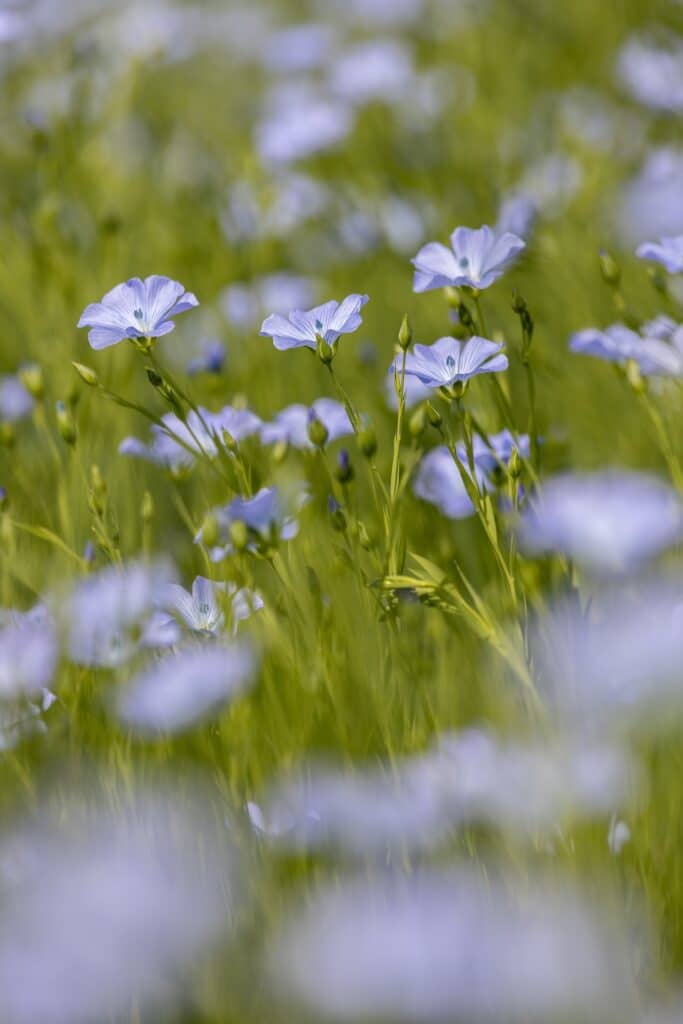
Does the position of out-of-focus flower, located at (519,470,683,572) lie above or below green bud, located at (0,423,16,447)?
above

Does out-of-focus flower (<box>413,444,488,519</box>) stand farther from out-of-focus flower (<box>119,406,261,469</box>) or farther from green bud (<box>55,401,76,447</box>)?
green bud (<box>55,401,76,447</box>)

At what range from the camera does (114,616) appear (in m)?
1.10

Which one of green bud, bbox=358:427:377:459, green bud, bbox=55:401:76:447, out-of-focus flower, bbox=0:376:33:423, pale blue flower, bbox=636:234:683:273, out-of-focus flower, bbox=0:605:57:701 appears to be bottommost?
out-of-focus flower, bbox=0:376:33:423

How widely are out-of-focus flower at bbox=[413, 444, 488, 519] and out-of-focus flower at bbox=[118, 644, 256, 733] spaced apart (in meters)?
0.31

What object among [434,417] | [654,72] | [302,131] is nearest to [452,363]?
[434,417]

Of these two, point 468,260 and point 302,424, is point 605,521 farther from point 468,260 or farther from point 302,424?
point 302,424

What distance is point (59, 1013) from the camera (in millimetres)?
739

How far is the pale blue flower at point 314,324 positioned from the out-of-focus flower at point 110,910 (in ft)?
1.48

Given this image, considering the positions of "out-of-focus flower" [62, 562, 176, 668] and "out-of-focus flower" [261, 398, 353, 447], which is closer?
"out-of-focus flower" [62, 562, 176, 668]

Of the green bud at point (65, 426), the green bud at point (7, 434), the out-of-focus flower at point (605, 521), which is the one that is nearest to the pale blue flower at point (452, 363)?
the out-of-focus flower at point (605, 521)

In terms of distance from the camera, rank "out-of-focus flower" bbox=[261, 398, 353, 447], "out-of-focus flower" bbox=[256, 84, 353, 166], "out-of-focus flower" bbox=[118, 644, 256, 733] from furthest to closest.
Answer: "out-of-focus flower" bbox=[256, 84, 353, 166] < "out-of-focus flower" bbox=[261, 398, 353, 447] < "out-of-focus flower" bbox=[118, 644, 256, 733]

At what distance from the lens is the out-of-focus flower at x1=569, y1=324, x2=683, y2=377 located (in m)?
1.21

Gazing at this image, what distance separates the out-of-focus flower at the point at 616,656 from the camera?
763mm

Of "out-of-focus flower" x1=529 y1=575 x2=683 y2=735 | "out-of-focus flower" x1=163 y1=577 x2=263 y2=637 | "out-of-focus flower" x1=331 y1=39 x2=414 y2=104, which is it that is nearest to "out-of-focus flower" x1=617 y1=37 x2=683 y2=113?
"out-of-focus flower" x1=331 y1=39 x2=414 y2=104
